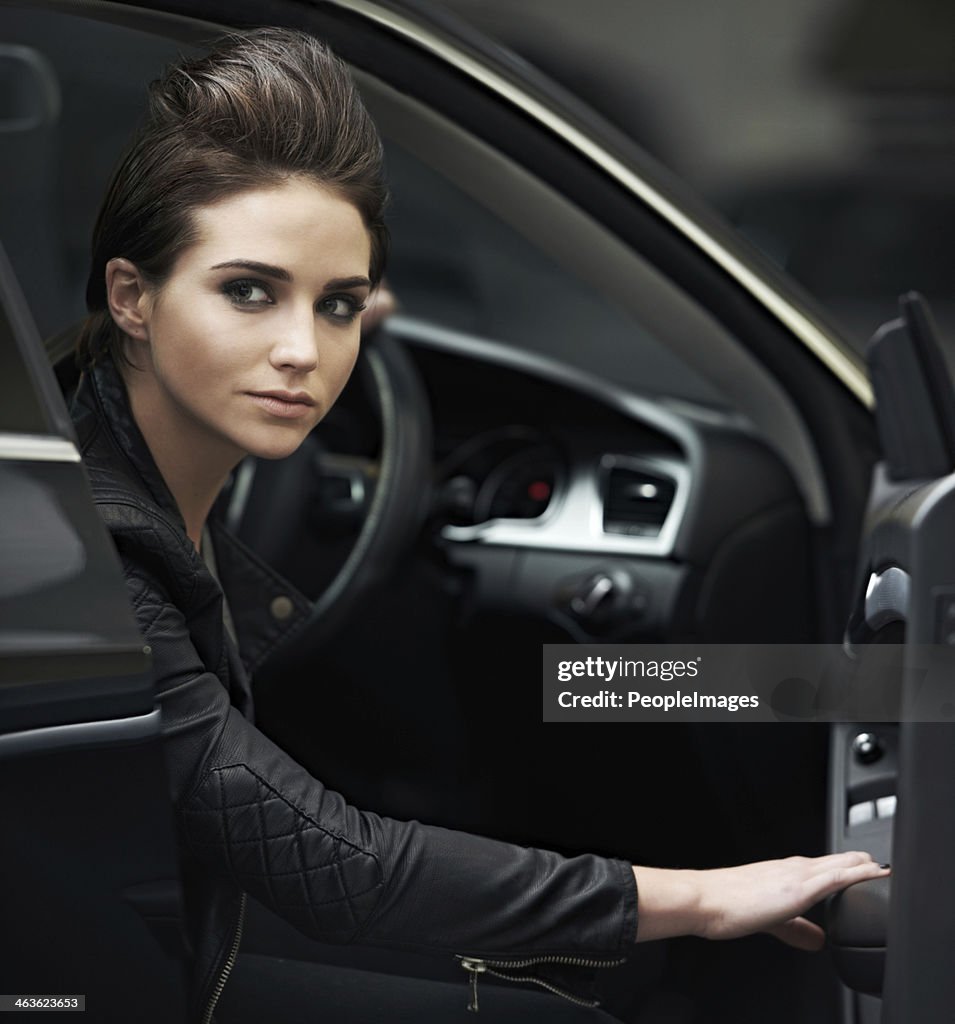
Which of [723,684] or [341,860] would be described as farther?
[723,684]

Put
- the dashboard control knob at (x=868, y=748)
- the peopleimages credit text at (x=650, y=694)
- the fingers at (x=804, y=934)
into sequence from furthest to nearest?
the peopleimages credit text at (x=650, y=694), the dashboard control knob at (x=868, y=748), the fingers at (x=804, y=934)

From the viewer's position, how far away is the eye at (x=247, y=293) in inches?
43.8

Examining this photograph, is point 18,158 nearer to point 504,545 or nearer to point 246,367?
point 504,545

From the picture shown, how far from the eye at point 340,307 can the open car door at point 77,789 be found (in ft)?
0.90

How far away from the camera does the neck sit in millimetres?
1188

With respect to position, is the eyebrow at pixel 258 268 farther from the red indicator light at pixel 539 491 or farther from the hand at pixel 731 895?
the red indicator light at pixel 539 491

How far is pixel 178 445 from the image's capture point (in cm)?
120

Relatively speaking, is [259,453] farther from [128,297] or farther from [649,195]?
[649,195]

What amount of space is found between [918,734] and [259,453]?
576mm

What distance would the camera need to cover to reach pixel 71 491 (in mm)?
1017

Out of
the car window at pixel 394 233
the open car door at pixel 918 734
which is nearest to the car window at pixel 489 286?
the car window at pixel 394 233

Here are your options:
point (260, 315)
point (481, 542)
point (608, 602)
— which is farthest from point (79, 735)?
point (481, 542)

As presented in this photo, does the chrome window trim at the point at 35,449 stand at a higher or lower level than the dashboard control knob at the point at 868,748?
higher

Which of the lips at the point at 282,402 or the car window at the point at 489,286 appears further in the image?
the car window at the point at 489,286
